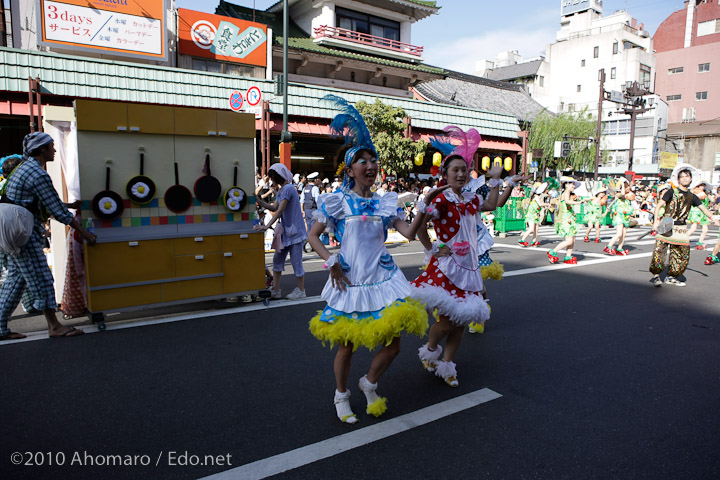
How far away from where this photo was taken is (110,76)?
585 inches

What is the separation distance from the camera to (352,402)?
3650mm

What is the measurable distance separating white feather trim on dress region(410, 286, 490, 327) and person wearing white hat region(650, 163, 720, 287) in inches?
229

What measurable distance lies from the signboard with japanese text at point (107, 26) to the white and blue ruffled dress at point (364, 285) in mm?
17127

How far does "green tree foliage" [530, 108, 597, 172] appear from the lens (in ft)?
123

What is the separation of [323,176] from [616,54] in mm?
45344

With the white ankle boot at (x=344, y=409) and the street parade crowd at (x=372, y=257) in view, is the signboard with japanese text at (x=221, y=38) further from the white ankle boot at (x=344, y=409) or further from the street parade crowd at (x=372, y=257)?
the white ankle boot at (x=344, y=409)

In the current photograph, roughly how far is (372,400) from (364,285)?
85 centimetres

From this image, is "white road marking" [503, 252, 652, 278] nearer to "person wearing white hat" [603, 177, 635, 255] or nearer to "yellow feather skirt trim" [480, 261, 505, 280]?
"person wearing white hat" [603, 177, 635, 255]

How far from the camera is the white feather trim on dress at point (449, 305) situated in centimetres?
386

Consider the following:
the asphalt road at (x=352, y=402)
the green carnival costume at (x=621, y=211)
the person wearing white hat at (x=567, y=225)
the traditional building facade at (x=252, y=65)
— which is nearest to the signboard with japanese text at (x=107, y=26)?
the traditional building facade at (x=252, y=65)

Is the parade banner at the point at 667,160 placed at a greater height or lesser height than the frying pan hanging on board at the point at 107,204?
greater

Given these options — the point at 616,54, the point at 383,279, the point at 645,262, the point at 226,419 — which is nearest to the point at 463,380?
the point at 383,279

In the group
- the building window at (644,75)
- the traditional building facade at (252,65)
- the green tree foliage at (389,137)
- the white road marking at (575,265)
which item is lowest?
the white road marking at (575,265)

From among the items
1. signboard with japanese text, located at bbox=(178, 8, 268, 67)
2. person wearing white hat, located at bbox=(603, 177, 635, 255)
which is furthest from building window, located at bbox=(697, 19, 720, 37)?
person wearing white hat, located at bbox=(603, 177, 635, 255)
